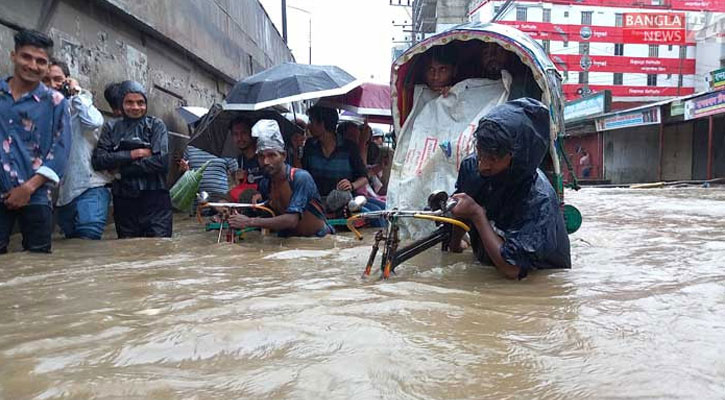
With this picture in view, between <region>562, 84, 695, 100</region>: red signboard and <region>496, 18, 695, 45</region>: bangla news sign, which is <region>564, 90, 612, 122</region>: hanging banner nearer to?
<region>496, 18, 695, 45</region>: bangla news sign

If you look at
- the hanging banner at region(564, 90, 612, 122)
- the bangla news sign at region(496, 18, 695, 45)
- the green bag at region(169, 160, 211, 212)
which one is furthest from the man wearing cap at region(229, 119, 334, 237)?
the bangla news sign at region(496, 18, 695, 45)

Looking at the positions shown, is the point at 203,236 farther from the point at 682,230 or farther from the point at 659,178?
the point at 659,178

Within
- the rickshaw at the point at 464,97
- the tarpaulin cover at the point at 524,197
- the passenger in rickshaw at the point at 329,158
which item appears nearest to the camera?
the tarpaulin cover at the point at 524,197

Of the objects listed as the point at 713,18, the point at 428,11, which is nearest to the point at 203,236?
the point at 428,11

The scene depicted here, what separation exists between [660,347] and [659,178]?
67.2 ft

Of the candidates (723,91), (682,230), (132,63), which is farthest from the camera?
(723,91)

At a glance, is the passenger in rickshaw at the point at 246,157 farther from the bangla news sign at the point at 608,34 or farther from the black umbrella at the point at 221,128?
the bangla news sign at the point at 608,34

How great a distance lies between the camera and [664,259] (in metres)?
3.91

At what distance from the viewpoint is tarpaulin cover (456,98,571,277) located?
2.99 m

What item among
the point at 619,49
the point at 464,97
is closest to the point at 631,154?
the point at 464,97

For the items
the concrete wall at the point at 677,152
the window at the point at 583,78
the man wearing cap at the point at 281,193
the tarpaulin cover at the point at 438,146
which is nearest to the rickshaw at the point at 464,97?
the tarpaulin cover at the point at 438,146

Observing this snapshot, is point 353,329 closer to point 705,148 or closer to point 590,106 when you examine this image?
point 705,148

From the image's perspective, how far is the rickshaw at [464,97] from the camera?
4.43m

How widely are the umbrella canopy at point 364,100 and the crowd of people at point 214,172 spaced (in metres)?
0.24
